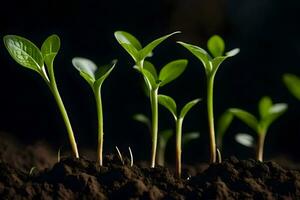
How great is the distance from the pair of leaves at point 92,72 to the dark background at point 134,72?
76cm

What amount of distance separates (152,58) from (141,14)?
177 mm

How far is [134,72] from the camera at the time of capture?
7.32 ft

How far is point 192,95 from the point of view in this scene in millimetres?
2217

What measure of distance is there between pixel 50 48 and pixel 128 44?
0.17 meters

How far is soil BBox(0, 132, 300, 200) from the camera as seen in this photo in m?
1.11

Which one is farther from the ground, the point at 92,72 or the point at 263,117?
the point at 92,72

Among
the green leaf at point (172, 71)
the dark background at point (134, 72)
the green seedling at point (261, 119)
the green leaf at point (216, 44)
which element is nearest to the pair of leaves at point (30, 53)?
the green leaf at point (172, 71)

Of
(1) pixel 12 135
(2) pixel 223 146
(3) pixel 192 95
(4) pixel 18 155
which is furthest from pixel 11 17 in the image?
(2) pixel 223 146

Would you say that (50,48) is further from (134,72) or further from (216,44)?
(134,72)

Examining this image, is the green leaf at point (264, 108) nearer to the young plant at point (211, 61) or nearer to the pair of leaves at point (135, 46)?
the young plant at point (211, 61)

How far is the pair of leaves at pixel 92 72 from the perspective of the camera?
1.23m

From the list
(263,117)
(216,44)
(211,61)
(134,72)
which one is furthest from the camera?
(134,72)

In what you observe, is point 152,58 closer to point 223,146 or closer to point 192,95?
point 192,95

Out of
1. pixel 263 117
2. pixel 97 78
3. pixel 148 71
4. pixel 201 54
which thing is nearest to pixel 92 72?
pixel 97 78
